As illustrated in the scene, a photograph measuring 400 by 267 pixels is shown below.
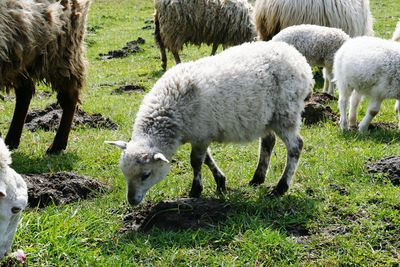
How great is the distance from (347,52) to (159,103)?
3.39 meters

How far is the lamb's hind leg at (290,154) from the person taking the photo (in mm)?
5344

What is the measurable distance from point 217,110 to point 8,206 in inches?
78.2

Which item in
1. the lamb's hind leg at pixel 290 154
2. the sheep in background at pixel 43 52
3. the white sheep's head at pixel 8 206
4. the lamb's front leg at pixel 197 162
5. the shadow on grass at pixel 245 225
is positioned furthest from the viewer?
the sheep in background at pixel 43 52

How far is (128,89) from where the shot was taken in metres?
11.5

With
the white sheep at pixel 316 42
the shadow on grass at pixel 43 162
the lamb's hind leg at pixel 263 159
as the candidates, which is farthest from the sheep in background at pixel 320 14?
the lamb's hind leg at pixel 263 159

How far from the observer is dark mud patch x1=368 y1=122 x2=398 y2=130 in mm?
7682

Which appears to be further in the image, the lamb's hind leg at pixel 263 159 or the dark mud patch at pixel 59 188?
the lamb's hind leg at pixel 263 159

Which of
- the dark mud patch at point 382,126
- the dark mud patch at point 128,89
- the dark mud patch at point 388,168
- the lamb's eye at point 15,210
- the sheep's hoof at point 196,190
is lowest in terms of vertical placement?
the dark mud patch at point 128,89

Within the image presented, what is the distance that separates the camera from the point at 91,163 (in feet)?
21.6

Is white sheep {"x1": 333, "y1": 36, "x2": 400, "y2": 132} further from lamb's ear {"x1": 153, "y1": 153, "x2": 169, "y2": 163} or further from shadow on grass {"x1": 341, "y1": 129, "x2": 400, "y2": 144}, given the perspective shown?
lamb's ear {"x1": 153, "y1": 153, "x2": 169, "y2": 163}

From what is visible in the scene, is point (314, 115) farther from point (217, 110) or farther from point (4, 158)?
point (4, 158)

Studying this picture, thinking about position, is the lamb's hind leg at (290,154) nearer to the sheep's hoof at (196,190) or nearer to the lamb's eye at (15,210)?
the sheep's hoof at (196,190)

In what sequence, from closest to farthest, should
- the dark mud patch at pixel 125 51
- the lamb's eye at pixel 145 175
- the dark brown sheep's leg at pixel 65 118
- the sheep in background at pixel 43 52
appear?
the lamb's eye at pixel 145 175, the sheep in background at pixel 43 52, the dark brown sheep's leg at pixel 65 118, the dark mud patch at pixel 125 51

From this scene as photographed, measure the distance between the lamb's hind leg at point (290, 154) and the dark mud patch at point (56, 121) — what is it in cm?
342
